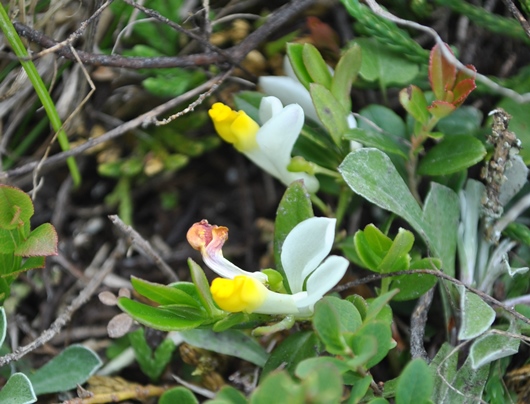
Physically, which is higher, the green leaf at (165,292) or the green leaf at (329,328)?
the green leaf at (329,328)

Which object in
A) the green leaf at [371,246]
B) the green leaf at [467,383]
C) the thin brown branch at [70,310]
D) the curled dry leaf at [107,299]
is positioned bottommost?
the thin brown branch at [70,310]

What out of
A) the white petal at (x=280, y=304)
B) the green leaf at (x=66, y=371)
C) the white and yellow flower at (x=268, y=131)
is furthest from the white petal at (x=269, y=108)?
the green leaf at (x=66, y=371)

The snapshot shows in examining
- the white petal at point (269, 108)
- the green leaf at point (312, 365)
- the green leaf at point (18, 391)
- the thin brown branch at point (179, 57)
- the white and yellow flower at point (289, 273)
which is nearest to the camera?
the green leaf at point (312, 365)

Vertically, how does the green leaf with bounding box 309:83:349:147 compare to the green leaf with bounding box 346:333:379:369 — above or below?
above

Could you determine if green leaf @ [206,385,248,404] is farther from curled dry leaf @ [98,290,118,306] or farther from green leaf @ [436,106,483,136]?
green leaf @ [436,106,483,136]

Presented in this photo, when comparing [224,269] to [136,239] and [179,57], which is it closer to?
[136,239]

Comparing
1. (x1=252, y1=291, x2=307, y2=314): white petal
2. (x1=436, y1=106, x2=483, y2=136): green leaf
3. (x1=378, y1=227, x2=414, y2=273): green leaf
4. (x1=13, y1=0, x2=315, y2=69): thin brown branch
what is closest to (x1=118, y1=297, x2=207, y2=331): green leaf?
(x1=252, y1=291, x2=307, y2=314): white petal

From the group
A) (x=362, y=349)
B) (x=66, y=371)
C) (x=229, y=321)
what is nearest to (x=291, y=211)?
(x=229, y=321)

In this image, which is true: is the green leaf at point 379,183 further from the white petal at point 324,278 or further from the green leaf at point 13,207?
the green leaf at point 13,207
